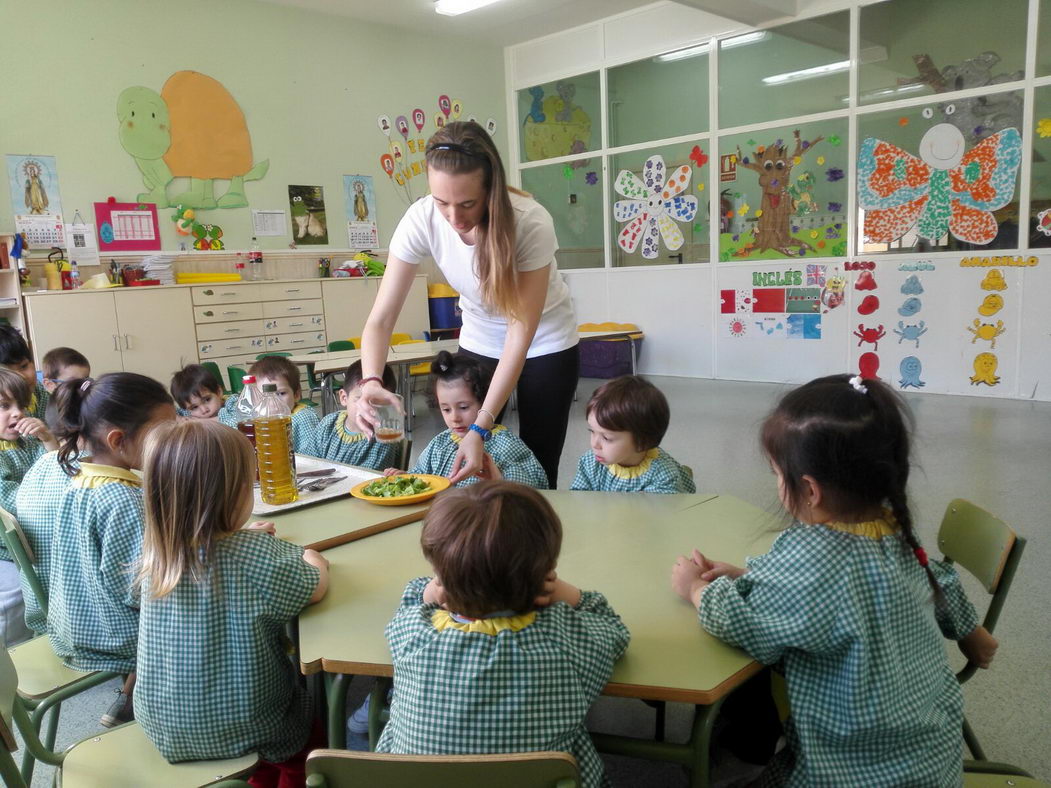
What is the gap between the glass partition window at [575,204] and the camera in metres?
7.99

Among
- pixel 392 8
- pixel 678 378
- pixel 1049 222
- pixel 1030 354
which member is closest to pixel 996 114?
pixel 1049 222

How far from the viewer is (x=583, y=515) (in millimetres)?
1755

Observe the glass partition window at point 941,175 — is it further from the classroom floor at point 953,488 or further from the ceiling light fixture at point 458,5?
the ceiling light fixture at point 458,5

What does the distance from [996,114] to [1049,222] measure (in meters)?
0.86

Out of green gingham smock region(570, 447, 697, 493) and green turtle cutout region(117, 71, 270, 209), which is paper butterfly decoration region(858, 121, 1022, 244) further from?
green turtle cutout region(117, 71, 270, 209)

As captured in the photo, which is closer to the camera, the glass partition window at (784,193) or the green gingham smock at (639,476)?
the green gingham smock at (639,476)

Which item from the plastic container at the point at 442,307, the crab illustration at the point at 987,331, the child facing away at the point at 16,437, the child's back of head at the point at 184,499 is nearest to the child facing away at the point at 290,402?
the child facing away at the point at 16,437

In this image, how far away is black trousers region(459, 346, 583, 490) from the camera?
7.60 feet

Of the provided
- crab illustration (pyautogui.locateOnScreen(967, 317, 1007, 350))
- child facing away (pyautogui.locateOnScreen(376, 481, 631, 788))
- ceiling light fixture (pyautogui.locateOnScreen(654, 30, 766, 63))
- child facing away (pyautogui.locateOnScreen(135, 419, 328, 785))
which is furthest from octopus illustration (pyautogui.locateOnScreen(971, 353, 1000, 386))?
child facing away (pyautogui.locateOnScreen(135, 419, 328, 785))

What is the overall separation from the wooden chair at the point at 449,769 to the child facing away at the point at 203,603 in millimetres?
478

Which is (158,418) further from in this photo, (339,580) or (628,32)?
(628,32)

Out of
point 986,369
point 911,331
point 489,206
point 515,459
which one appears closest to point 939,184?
point 911,331

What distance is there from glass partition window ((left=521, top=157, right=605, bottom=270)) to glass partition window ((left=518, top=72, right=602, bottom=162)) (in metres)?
0.18

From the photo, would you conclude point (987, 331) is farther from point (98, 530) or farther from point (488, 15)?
point (98, 530)
